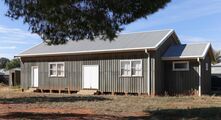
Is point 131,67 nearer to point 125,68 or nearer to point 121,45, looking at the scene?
point 125,68

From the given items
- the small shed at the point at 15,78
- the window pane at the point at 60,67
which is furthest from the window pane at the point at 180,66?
the small shed at the point at 15,78

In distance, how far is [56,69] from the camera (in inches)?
1357

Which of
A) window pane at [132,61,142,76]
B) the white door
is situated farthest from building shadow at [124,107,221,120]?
the white door

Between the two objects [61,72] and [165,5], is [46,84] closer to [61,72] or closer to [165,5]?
[61,72]

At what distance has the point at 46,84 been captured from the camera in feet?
116

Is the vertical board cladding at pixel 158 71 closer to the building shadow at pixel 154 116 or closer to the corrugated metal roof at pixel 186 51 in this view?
the corrugated metal roof at pixel 186 51

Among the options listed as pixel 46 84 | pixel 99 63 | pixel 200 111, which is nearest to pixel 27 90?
pixel 46 84

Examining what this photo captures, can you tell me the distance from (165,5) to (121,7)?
1.52m

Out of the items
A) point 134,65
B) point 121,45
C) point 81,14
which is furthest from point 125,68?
point 81,14

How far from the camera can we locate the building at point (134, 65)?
2859 centimetres

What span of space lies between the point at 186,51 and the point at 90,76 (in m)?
7.52

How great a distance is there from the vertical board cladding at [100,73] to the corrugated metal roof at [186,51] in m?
1.95

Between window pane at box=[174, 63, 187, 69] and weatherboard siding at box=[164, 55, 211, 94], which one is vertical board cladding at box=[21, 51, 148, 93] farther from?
window pane at box=[174, 63, 187, 69]

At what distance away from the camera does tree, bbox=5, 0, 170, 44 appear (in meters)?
13.3
